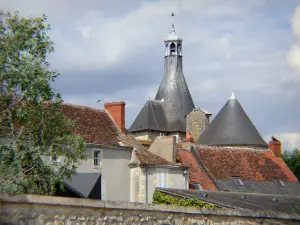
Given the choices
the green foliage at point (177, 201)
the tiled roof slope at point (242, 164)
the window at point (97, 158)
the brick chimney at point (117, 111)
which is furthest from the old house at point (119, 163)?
the green foliage at point (177, 201)

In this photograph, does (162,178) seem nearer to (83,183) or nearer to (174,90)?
(83,183)

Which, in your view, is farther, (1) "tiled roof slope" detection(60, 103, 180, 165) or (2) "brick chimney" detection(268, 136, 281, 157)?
(2) "brick chimney" detection(268, 136, 281, 157)

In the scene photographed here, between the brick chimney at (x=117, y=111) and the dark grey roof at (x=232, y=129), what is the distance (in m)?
16.0

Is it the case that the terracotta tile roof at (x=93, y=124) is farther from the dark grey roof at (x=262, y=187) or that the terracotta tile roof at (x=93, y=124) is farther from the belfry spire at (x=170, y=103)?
the belfry spire at (x=170, y=103)

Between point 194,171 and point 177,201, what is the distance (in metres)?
14.3

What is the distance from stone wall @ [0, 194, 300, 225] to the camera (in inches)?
359

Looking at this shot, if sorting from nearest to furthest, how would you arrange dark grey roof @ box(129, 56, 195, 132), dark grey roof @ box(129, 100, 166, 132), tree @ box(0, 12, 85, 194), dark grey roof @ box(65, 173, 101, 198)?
tree @ box(0, 12, 85, 194) < dark grey roof @ box(65, 173, 101, 198) < dark grey roof @ box(129, 100, 166, 132) < dark grey roof @ box(129, 56, 195, 132)

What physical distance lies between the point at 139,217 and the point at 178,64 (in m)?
58.0

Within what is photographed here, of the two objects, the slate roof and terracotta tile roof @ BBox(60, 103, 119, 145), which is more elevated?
the slate roof

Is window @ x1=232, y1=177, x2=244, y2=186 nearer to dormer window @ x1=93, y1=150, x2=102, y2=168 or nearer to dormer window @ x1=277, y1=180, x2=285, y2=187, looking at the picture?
dormer window @ x1=277, y1=180, x2=285, y2=187

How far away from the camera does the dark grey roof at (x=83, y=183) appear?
22859 millimetres

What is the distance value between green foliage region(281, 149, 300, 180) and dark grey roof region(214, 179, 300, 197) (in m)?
7.89

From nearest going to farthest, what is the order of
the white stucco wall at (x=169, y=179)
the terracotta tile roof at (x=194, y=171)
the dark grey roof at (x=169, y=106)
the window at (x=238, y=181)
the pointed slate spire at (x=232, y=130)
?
the white stucco wall at (x=169, y=179) → the terracotta tile roof at (x=194, y=171) → the window at (x=238, y=181) → the pointed slate spire at (x=232, y=130) → the dark grey roof at (x=169, y=106)

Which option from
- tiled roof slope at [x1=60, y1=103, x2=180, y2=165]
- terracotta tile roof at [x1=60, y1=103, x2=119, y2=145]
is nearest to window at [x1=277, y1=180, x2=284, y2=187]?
tiled roof slope at [x1=60, y1=103, x2=180, y2=165]
